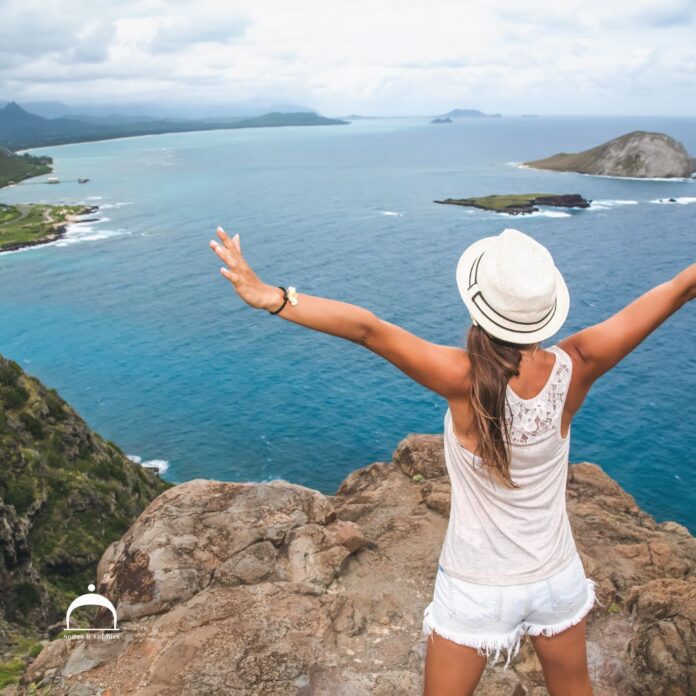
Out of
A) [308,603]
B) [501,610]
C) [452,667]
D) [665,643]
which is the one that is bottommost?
[308,603]

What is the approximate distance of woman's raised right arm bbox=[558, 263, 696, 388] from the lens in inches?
159

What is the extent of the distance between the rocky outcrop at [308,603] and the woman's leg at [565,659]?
463 centimetres

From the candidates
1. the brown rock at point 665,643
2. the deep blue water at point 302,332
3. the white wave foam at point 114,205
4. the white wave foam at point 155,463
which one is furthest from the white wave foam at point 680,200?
the brown rock at point 665,643

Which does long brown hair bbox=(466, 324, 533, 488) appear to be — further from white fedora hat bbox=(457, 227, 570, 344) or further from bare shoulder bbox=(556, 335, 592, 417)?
bare shoulder bbox=(556, 335, 592, 417)

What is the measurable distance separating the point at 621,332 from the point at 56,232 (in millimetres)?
115324

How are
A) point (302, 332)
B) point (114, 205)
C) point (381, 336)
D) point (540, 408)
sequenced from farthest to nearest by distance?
point (114, 205) < point (302, 332) < point (540, 408) < point (381, 336)

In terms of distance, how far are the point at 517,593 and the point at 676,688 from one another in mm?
6223

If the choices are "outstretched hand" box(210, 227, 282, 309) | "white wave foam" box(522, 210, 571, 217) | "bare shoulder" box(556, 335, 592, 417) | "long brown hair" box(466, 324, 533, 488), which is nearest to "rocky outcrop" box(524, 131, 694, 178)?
"white wave foam" box(522, 210, 571, 217)

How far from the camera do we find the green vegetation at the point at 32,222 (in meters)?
101

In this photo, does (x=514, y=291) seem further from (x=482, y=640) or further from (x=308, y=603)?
(x=308, y=603)

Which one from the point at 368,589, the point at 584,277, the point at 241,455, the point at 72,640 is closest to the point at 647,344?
the point at 584,277

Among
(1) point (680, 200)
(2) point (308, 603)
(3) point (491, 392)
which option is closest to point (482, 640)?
(3) point (491, 392)

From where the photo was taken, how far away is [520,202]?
118 m

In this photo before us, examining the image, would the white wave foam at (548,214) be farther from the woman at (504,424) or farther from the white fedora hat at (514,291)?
the white fedora hat at (514,291)
